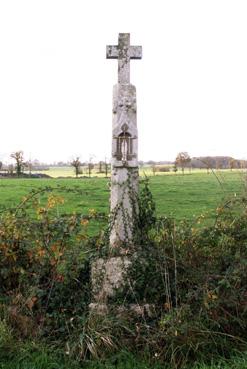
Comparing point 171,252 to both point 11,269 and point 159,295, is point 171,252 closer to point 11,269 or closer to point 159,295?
point 159,295

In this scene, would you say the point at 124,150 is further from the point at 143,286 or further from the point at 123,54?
the point at 143,286

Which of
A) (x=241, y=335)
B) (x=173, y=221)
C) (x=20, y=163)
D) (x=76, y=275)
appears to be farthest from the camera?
(x=20, y=163)

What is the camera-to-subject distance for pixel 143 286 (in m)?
5.55

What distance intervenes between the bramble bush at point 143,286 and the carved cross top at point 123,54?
158 cm

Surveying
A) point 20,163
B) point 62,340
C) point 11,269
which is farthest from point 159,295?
point 20,163

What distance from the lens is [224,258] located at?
19.6 ft

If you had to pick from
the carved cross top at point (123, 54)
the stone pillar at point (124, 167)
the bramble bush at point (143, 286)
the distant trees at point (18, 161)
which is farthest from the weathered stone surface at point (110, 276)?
the distant trees at point (18, 161)

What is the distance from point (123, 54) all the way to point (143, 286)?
2.98 metres

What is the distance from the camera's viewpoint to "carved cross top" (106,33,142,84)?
6.08 metres

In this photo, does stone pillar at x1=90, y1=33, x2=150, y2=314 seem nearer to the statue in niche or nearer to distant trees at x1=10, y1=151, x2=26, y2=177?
the statue in niche

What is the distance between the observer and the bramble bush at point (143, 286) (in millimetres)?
4758

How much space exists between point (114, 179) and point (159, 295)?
1575 millimetres

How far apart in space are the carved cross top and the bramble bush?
1.58 metres

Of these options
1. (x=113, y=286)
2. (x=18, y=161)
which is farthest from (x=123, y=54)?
(x=18, y=161)
